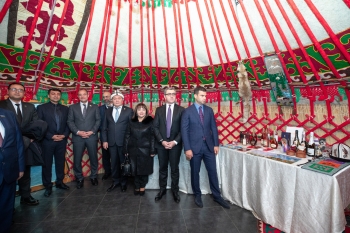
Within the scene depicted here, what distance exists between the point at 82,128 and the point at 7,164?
47.5 inches

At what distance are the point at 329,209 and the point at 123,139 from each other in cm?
240

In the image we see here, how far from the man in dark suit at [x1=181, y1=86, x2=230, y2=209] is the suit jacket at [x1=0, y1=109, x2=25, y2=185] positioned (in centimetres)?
173

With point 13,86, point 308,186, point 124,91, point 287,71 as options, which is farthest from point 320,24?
point 13,86

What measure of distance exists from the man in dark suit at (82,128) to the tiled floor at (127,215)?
0.57 meters

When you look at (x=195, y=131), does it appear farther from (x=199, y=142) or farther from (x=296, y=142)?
(x=296, y=142)

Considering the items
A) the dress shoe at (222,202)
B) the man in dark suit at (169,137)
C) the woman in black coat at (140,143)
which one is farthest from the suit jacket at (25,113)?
the dress shoe at (222,202)

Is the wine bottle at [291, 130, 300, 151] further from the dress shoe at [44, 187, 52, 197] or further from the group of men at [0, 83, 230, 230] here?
the dress shoe at [44, 187, 52, 197]

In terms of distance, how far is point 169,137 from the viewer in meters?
2.28

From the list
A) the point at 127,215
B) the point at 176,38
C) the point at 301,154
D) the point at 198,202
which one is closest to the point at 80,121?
the point at 127,215

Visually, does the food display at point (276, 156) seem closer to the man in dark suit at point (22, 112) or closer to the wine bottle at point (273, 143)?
the wine bottle at point (273, 143)

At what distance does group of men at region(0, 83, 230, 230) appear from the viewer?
2.09m

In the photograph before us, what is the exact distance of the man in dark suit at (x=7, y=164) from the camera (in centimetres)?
150

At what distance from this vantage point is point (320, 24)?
1749mm

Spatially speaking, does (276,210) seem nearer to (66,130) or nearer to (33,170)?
(66,130)
